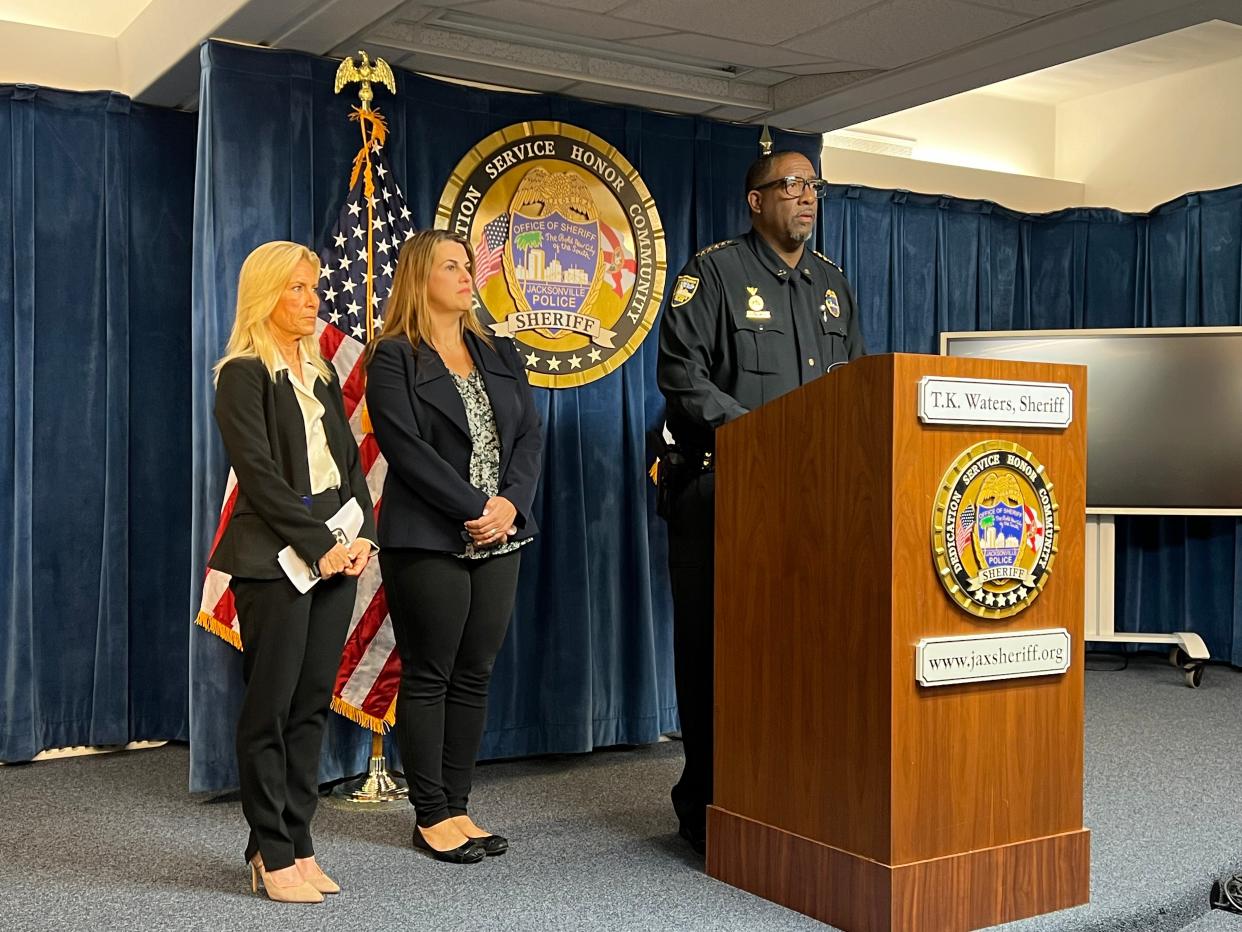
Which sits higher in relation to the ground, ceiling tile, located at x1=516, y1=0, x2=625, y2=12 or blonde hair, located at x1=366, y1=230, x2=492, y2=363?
ceiling tile, located at x1=516, y1=0, x2=625, y2=12

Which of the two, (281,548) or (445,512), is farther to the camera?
(445,512)

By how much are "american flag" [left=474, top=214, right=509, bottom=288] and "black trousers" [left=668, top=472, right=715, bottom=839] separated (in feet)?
4.19

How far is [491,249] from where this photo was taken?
425 centimetres

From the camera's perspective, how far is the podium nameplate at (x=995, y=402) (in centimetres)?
252

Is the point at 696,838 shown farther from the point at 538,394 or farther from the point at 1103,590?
the point at 1103,590

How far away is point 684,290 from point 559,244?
3.81ft

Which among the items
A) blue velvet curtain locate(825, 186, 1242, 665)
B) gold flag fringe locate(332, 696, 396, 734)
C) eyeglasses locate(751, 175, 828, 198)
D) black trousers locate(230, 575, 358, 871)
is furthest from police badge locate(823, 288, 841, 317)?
blue velvet curtain locate(825, 186, 1242, 665)

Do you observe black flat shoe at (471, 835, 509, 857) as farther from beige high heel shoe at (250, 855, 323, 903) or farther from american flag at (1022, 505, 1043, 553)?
american flag at (1022, 505, 1043, 553)

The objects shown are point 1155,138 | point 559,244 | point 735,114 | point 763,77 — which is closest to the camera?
point 559,244

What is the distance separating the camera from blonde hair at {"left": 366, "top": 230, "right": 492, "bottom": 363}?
3242mm

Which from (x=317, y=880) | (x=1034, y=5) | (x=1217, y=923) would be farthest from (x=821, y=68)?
(x=317, y=880)

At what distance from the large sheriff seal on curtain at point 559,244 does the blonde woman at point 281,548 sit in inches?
49.9

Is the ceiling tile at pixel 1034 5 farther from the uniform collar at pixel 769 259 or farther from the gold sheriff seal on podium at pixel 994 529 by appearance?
the gold sheriff seal on podium at pixel 994 529

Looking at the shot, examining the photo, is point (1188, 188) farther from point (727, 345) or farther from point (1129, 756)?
→ point (727, 345)
